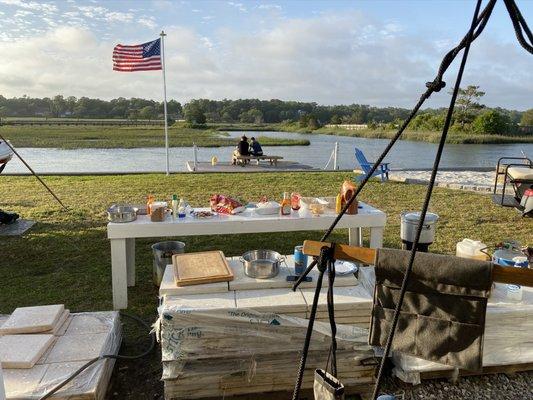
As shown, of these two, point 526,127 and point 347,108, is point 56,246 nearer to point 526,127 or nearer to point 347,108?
point 526,127

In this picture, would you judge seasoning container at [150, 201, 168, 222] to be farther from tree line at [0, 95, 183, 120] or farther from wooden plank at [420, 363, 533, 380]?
tree line at [0, 95, 183, 120]

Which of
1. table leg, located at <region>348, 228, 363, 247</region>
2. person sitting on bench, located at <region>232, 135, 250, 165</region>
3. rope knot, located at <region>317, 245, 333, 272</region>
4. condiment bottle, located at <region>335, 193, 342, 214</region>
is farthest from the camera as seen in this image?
person sitting on bench, located at <region>232, 135, 250, 165</region>

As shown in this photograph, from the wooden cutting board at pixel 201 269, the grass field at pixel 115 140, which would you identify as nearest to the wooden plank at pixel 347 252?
the wooden cutting board at pixel 201 269

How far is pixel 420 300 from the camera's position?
4.92 ft

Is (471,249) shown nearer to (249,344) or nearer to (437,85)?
(249,344)

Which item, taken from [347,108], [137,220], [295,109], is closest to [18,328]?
[137,220]

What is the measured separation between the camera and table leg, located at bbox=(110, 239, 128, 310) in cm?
404

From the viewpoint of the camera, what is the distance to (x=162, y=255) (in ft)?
14.4

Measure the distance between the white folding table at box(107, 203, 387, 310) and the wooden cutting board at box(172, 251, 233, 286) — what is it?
687 mm

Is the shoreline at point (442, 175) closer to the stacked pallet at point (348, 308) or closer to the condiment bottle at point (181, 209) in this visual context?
the condiment bottle at point (181, 209)

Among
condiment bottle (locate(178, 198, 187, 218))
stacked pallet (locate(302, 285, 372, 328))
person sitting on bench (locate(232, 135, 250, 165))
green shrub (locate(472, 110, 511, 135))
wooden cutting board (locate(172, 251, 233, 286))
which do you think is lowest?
stacked pallet (locate(302, 285, 372, 328))

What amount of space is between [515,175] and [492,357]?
6.35 meters

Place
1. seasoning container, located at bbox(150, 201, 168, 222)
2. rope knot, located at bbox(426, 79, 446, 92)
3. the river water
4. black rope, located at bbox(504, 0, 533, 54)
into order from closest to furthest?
black rope, located at bbox(504, 0, 533, 54), rope knot, located at bbox(426, 79, 446, 92), seasoning container, located at bbox(150, 201, 168, 222), the river water

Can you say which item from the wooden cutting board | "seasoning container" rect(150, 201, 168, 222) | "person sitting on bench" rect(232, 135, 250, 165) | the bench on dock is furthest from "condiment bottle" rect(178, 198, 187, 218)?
"person sitting on bench" rect(232, 135, 250, 165)
